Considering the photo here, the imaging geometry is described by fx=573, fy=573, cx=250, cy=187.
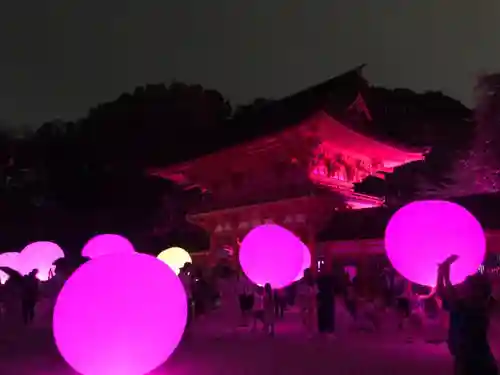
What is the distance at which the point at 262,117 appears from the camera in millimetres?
19562

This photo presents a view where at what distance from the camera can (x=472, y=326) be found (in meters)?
4.28

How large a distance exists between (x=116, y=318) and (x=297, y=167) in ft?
39.3

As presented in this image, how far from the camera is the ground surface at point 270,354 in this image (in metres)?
7.04

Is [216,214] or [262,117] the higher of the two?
[262,117]

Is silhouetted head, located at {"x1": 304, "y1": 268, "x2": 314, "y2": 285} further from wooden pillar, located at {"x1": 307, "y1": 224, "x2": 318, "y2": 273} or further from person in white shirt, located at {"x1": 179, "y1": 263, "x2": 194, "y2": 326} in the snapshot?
wooden pillar, located at {"x1": 307, "y1": 224, "x2": 318, "y2": 273}

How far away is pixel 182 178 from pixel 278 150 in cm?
516

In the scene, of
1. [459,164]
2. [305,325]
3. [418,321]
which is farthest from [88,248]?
[459,164]

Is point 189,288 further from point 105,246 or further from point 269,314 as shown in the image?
point 105,246

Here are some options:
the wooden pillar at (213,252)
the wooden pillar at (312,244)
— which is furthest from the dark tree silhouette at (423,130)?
the wooden pillar at (312,244)

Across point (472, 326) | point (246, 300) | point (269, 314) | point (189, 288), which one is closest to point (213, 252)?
point (246, 300)

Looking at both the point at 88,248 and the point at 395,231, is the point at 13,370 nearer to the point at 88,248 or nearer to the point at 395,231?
the point at 395,231

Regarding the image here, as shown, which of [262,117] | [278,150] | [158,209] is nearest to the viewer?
[278,150]

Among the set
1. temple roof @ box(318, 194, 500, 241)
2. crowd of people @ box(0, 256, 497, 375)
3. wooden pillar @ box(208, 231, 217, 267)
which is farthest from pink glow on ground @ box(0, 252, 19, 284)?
temple roof @ box(318, 194, 500, 241)

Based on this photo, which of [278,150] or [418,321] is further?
[278,150]
